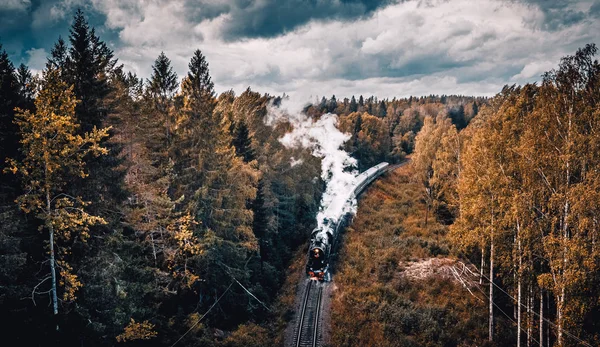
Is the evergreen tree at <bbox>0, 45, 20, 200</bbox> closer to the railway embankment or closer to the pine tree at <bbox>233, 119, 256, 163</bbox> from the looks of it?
the pine tree at <bbox>233, 119, 256, 163</bbox>

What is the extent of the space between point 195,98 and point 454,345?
72.1 feet

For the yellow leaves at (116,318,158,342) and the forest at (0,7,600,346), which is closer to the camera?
the forest at (0,7,600,346)

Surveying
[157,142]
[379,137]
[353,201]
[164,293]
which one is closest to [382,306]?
[164,293]

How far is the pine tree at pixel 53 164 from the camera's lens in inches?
449

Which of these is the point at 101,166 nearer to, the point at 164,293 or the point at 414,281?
the point at 164,293

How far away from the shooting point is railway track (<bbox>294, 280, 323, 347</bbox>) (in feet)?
67.8

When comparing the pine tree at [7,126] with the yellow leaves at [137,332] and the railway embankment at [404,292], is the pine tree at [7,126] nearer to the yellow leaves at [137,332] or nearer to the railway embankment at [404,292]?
the yellow leaves at [137,332]

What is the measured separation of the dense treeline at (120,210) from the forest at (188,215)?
81mm

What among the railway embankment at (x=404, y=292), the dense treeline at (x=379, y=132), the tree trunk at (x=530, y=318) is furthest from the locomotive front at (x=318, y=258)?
the dense treeline at (x=379, y=132)

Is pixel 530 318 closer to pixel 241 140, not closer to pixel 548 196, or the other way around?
pixel 548 196

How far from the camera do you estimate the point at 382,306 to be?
22703 mm

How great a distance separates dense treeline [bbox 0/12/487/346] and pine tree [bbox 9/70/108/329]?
0.06 meters

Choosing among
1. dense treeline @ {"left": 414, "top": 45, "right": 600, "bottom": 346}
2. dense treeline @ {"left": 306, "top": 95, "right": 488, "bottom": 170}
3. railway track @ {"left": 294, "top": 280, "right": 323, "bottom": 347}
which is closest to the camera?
dense treeline @ {"left": 414, "top": 45, "right": 600, "bottom": 346}

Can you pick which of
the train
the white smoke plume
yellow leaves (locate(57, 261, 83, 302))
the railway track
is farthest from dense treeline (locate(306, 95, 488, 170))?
yellow leaves (locate(57, 261, 83, 302))
